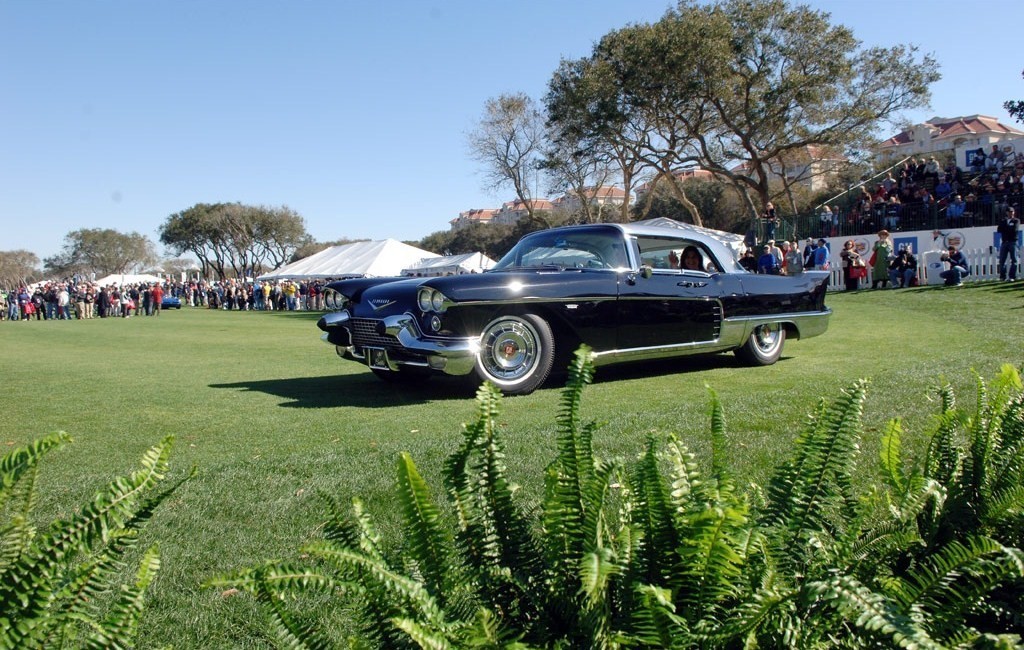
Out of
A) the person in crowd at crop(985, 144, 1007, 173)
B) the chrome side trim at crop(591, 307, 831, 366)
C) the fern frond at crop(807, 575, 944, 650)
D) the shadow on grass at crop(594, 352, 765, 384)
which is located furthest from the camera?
A: the person in crowd at crop(985, 144, 1007, 173)

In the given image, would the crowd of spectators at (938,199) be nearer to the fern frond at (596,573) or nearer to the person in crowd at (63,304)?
the fern frond at (596,573)

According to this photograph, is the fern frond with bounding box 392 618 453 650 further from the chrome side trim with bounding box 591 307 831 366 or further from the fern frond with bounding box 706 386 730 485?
the chrome side trim with bounding box 591 307 831 366

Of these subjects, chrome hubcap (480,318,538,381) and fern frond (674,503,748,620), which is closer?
fern frond (674,503,748,620)

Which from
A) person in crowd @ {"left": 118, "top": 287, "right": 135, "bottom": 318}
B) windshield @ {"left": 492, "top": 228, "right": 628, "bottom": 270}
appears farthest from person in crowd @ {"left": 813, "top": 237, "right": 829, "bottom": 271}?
person in crowd @ {"left": 118, "top": 287, "right": 135, "bottom": 318}

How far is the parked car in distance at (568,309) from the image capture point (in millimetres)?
6594

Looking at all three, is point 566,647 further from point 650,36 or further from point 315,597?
point 650,36

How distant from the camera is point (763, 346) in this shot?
8.42 meters

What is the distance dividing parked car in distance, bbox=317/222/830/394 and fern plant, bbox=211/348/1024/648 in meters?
5.13

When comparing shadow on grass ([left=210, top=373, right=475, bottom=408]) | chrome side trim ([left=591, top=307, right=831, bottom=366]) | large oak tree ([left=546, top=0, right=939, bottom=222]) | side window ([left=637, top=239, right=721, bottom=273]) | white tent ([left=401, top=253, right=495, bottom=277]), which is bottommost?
shadow on grass ([left=210, top=373, right=475, bottom=408])

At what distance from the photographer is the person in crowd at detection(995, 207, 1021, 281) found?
18.1 meters

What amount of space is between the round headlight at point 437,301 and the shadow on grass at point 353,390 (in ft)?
2.75

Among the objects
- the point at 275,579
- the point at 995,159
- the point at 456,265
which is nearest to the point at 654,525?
the point at 275,579

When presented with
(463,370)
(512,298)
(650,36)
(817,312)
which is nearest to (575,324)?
(512,298)

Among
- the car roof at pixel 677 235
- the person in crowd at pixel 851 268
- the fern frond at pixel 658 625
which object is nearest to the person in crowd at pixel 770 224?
the person in crowd at pixel 851 268
